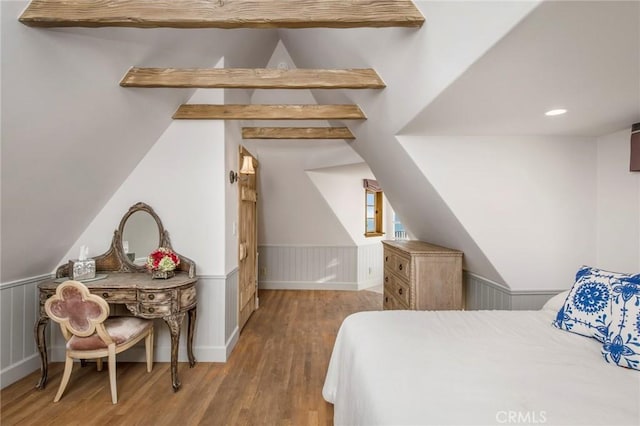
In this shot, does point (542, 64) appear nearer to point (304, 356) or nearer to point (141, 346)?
point (304, 356)

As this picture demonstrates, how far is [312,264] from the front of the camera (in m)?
5.89

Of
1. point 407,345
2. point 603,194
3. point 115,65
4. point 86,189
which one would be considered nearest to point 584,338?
point 407,345

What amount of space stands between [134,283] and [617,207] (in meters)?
3.55

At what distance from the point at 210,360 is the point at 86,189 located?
186 cm

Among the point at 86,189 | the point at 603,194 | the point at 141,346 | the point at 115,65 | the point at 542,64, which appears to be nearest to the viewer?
the point at 542,64

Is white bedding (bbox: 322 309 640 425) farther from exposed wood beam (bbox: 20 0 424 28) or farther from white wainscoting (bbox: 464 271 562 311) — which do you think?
exposed wood beam (bbox: 20 0 424 28)

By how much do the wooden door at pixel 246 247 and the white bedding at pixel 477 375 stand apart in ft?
6.85

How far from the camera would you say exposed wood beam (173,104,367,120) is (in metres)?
2.86

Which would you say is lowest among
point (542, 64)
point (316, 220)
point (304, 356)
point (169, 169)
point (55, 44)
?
point (304, 356)

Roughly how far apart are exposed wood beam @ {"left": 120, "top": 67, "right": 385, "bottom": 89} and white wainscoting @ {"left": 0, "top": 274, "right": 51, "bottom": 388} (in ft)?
6.39

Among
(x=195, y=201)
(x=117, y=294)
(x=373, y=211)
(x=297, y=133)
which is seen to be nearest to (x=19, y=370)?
(x=117, y=294)

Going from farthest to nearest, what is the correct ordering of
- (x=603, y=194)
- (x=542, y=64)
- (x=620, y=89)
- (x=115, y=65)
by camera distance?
(x=603, y=194) < (x=115, y=65) < (x=620, y=89) < (x=542, y=64)

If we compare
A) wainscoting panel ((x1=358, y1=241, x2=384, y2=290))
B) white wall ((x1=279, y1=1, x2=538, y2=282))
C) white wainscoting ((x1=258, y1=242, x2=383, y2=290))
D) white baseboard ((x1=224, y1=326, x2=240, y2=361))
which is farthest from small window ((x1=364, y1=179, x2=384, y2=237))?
white baseboard ((x1=224, y1=326, x2=240, y2=361))

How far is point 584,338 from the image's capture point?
1.65 meters
